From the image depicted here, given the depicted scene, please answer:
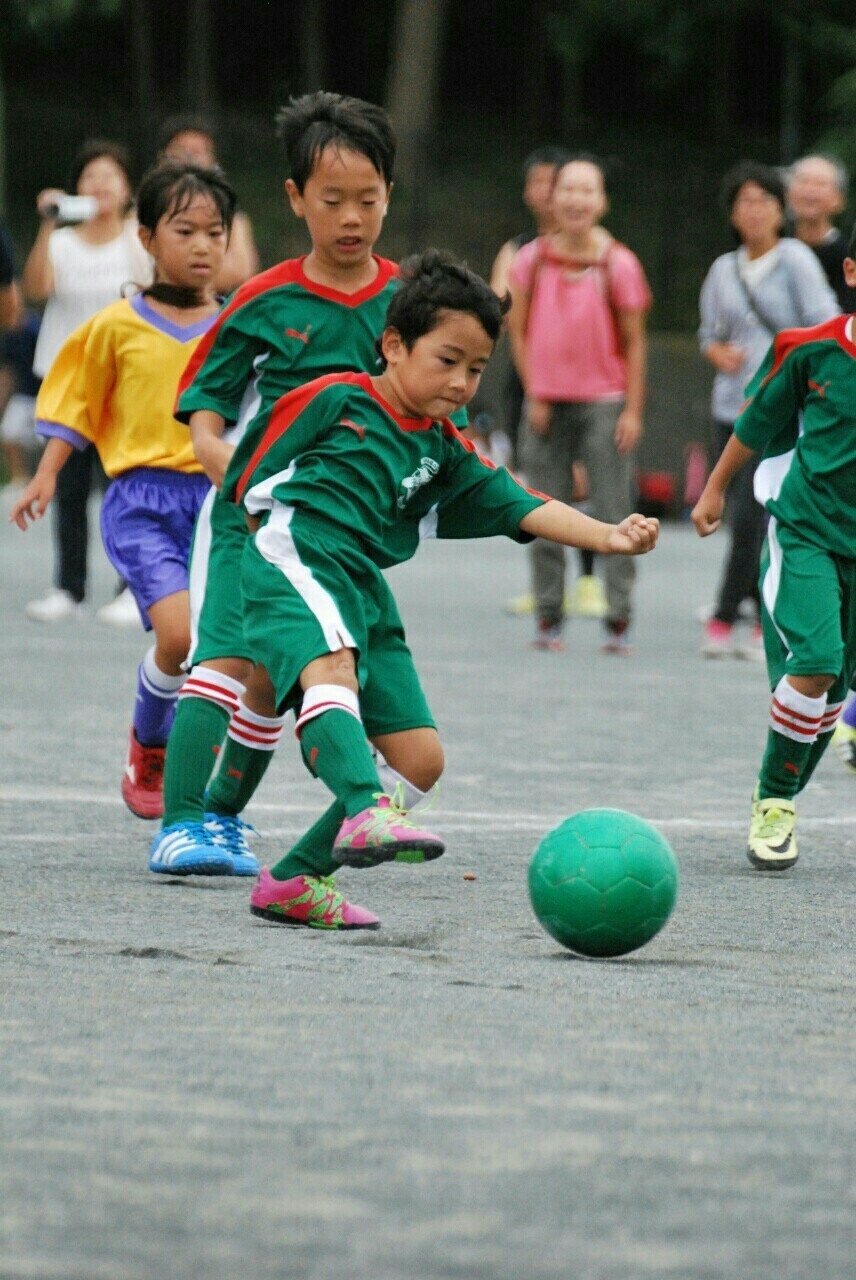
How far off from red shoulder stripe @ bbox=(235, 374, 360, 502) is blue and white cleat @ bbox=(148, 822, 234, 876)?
0.94 metres

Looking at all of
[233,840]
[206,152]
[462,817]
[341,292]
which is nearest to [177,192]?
[341,292]

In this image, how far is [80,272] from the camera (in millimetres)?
11742

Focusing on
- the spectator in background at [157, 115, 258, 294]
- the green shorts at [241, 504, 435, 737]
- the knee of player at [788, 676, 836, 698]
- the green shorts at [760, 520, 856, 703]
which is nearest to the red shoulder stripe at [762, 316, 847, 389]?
the green shorts at [760, 520, 856, 703]

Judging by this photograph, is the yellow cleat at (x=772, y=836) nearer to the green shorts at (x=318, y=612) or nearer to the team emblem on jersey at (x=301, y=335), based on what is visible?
the green shorts at (x=318, y=612)

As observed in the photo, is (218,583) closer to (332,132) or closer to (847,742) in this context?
(332,132)

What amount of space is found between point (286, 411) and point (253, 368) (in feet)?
2.22

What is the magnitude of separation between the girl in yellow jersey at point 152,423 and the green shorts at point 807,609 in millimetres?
1538

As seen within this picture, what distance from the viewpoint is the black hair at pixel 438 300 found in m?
4.98

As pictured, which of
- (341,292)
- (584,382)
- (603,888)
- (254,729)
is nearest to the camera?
(603,888)

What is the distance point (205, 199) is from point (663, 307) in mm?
22134

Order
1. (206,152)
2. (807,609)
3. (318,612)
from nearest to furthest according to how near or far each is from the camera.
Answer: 1. (318,612)
2. (807,609)
3. (206,152)

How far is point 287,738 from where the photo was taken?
8.52 m

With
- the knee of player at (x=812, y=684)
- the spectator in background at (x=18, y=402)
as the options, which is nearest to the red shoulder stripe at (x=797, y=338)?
the knee of player at (x=812, y=684)

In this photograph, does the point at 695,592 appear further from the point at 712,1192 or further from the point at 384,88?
the point at 384,88
